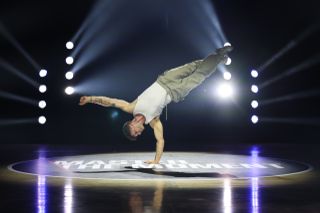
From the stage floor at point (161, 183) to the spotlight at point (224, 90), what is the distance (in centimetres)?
278

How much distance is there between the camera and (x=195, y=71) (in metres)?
7.67

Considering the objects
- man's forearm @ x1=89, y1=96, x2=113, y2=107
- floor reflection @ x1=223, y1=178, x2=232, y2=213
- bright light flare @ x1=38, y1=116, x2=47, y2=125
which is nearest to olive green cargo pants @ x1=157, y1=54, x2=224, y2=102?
man's forearm @ x1=89, y1=96, x2=113, y2=107

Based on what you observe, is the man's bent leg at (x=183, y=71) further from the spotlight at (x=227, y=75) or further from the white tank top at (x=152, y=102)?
the spotlight at (x=227, y=75)

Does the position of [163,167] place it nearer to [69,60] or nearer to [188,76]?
[188,76]


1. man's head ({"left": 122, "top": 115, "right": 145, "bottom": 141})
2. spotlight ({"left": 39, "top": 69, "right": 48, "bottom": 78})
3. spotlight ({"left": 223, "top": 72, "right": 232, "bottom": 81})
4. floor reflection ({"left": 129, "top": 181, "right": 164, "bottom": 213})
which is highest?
spotlight ({"left": 39, "top": 69, "right": 48, "bottom": 78})

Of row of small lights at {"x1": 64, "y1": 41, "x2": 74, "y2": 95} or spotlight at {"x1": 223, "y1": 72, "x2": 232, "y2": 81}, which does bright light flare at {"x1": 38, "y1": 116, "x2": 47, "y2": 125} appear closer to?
row of small lights at {"x1": 64, "y1": 41, "x2": 74, "y2": 95}

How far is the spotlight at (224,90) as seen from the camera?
12.5 m

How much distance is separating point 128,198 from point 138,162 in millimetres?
3622

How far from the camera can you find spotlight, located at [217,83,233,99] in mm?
12453

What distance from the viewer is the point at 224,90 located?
12.5 meters

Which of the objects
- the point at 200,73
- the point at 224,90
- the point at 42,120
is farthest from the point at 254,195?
the point at 42,120

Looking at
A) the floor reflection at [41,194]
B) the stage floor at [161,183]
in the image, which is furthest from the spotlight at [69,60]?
the floor reflection at [41,194]

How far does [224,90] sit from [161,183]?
6.77m

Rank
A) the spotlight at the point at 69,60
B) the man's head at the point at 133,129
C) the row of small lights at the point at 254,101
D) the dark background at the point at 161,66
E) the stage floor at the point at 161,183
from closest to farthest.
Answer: the stage floor at the point at 161,183 → the man's head at the point at 133,129 → the dark background at the point at 161,66 → the spotlight at the point at 69,60 → the row of small lights at the point at 254,101
